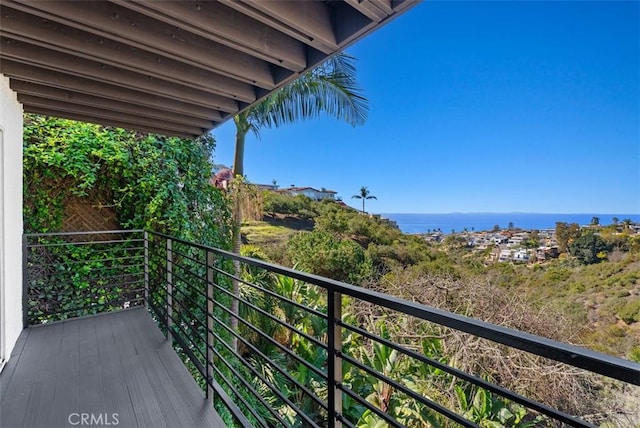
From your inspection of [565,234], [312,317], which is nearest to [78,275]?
[312,317]

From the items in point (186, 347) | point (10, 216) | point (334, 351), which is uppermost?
point (10, 216)

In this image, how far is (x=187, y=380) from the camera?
231 centimetres

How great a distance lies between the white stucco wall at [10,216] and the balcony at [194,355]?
21 centimetres

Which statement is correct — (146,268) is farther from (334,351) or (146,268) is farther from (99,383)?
(334,351)

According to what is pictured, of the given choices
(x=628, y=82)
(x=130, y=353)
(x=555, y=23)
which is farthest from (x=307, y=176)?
(x=130, y=353)

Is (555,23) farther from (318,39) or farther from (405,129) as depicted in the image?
(318,39)

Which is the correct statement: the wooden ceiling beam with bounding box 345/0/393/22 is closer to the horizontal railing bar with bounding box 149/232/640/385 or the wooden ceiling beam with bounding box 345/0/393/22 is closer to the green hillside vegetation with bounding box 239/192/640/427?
the horizontal railing bar with bounding box 149/232/640/385

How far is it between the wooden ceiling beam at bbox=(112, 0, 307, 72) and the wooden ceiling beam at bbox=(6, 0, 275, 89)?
0.12m

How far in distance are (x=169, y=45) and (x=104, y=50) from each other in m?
0.42

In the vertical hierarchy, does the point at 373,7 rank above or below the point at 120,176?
above

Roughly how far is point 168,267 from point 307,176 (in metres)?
19.4

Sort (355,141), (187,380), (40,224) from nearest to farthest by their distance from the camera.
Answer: (187,380) < (40,224) < (355,141)

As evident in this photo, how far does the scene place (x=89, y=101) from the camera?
2686mm

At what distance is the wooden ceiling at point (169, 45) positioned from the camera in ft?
5.08
